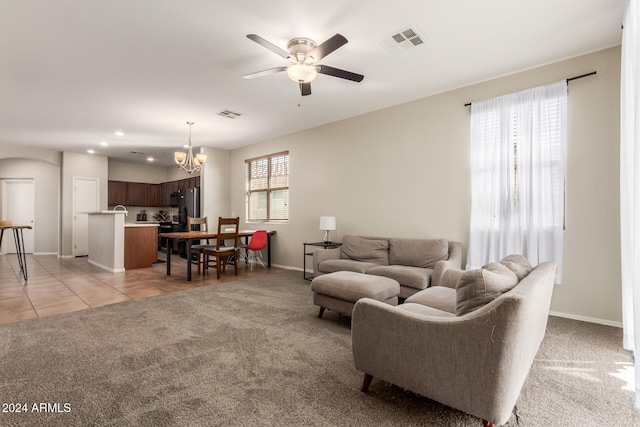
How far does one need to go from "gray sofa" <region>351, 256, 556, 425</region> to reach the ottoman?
Answer: 3.30 feet

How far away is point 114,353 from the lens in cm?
236

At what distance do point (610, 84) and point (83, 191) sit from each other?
36.1 ft

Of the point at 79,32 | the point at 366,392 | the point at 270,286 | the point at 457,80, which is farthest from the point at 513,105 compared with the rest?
the point at 79,32

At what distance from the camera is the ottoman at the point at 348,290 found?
Answer: 9.22 ft

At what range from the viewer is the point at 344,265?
423 centimetres

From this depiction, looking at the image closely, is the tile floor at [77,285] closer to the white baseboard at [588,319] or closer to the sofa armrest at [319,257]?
the sofa armrest at [319,257]

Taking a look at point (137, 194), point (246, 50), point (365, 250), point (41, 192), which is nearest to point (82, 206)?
point (41, 192)

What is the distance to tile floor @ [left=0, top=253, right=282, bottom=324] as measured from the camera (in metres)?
3.56

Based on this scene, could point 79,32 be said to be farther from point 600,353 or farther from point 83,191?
point 83,191

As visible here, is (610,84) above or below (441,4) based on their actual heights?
below

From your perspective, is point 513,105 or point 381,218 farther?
point 381,218

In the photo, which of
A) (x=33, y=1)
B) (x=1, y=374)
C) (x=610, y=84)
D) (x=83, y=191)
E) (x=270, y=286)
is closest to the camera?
(x=1, y=374)

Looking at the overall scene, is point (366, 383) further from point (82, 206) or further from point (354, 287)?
point (82, 206)

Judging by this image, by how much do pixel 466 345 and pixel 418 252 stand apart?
269 cm
